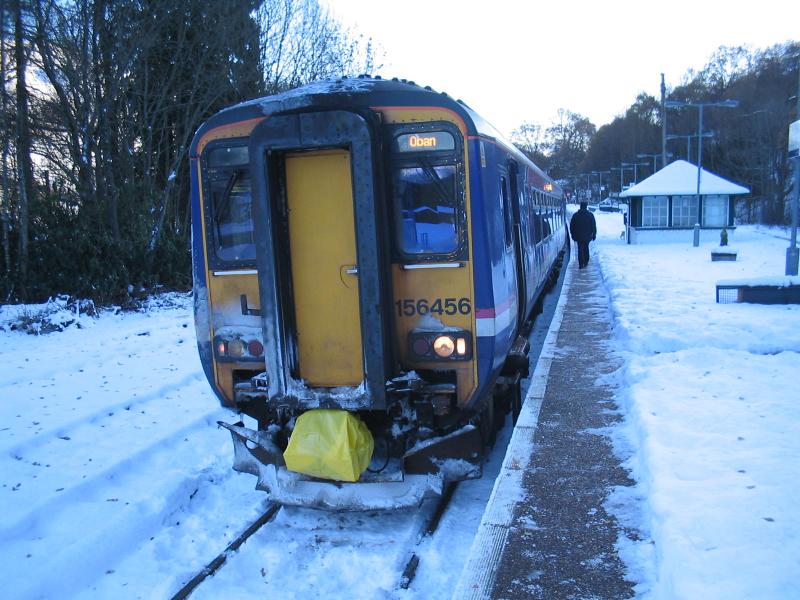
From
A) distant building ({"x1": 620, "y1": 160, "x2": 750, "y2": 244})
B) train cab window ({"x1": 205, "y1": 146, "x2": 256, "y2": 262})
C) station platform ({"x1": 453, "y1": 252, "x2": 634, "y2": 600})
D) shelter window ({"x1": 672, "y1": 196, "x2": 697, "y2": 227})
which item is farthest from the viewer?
shelter window ({"x1": 672, "y1": 196, "x2": 697, "y2": 227})

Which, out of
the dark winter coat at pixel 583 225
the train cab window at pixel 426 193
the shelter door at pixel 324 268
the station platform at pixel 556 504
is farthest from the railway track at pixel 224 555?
the dark winter coat at pixel 583 225

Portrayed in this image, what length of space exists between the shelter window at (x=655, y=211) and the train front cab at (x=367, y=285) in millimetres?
28173

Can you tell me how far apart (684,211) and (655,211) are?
1.25m

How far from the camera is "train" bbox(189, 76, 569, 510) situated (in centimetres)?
468

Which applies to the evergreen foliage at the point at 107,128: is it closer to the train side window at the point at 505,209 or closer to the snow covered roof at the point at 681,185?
the train side window at the point at 505,209

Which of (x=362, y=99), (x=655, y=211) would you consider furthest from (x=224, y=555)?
(x=655, y=211)

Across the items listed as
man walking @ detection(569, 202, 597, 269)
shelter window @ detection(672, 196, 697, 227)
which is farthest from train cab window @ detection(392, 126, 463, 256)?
shelter window @ detection(672, 196, 697, 227)

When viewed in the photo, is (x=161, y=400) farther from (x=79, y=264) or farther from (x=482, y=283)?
(x=79, y=264)

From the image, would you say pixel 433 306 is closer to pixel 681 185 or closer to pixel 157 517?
pixel 157 517

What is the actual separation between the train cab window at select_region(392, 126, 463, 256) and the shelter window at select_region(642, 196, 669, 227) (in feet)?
92.2

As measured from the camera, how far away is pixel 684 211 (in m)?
30.7

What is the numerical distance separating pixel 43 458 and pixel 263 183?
3.53 meters

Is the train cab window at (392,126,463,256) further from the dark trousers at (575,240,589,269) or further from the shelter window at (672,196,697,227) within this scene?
the shelter window at (672,196,697,227)

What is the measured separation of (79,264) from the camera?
44.6 ft
